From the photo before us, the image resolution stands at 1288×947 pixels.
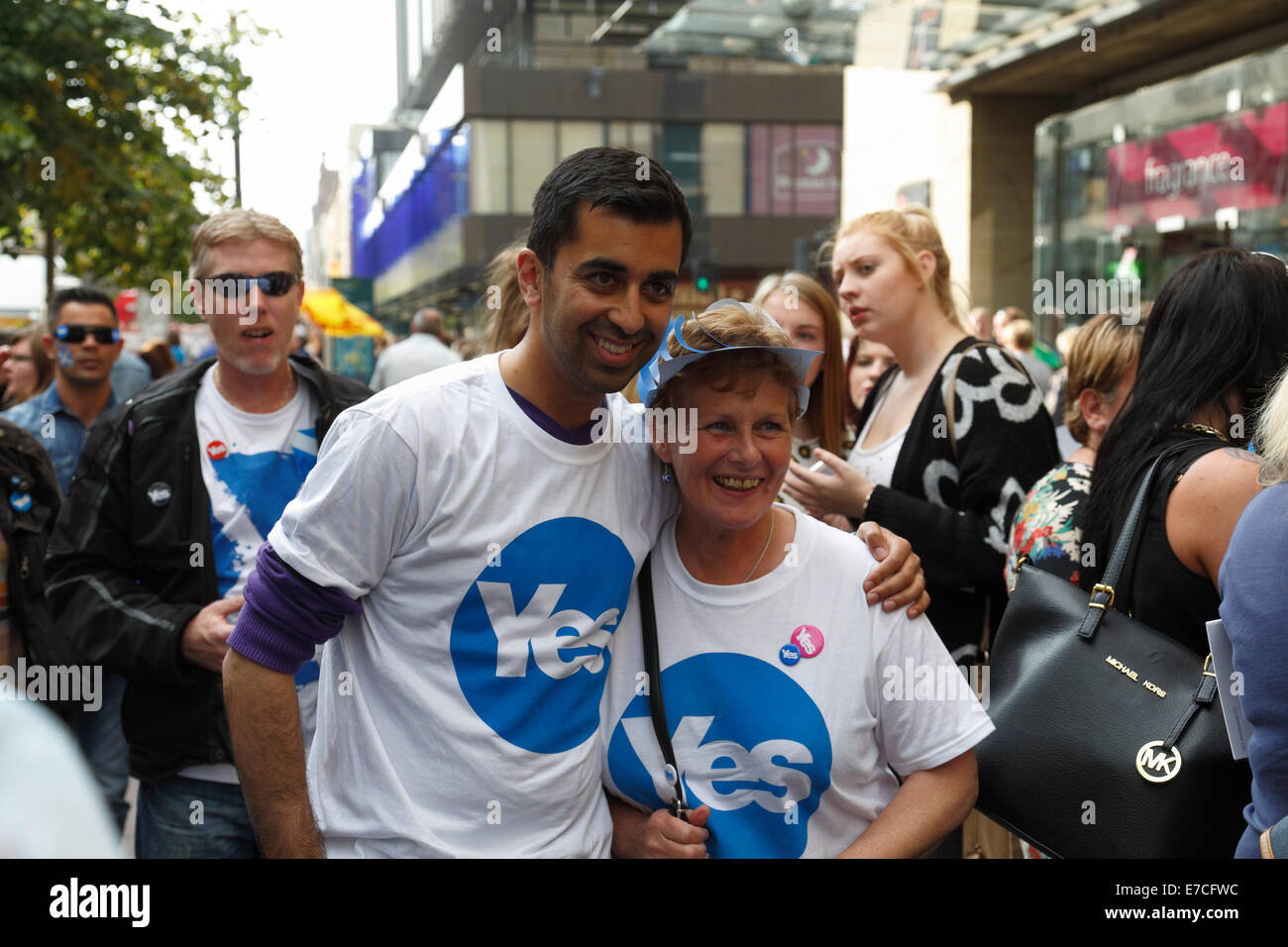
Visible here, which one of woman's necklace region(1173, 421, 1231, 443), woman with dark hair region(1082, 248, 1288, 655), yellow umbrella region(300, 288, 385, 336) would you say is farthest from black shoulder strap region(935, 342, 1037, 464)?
yellow umbrella region(300, 288, 385, 336)

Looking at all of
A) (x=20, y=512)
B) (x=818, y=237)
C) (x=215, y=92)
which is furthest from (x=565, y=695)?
(x=215, y=92)

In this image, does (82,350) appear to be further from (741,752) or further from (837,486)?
(741,752)

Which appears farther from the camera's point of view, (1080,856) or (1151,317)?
(1151,317)

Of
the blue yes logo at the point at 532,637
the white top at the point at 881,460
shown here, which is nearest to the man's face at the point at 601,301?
the blue yes logo at the point at 532,637

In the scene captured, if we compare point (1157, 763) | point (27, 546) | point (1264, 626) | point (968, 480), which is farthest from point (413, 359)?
point (1264, 626)

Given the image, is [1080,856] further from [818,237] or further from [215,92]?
[215,92]

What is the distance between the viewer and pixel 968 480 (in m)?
3.45

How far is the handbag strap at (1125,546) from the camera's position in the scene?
246 centimetres

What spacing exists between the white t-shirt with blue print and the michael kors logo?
1.89 metres

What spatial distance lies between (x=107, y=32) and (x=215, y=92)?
2.69 m

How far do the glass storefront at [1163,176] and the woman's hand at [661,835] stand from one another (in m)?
10.6

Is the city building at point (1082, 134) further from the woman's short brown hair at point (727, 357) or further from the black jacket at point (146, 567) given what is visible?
the black jacket at point (146, 567)
